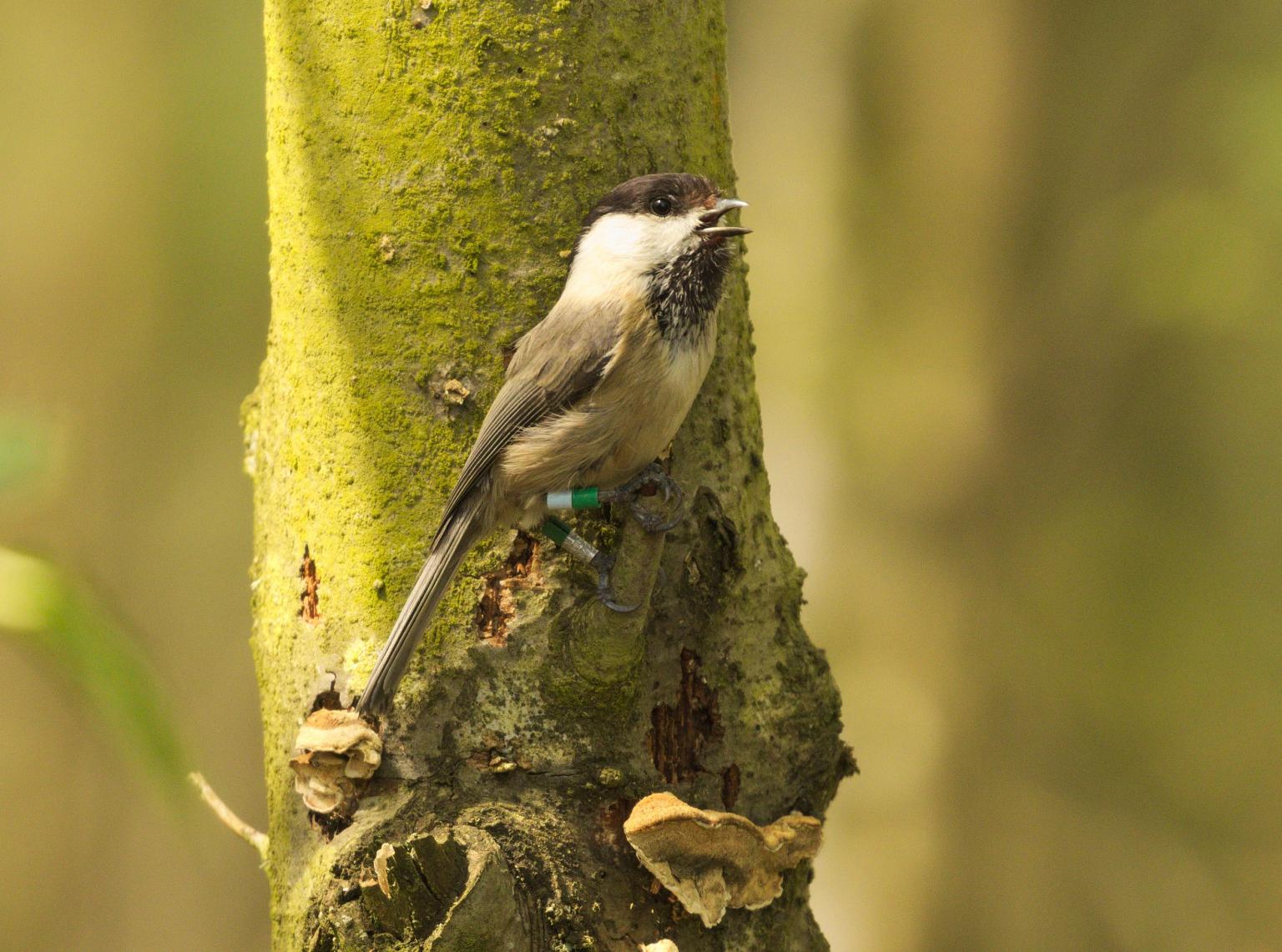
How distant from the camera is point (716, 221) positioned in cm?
210

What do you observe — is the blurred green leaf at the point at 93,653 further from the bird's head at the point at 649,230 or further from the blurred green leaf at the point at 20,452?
the bird's head at the point at 649,230

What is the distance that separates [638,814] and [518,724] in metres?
0.23

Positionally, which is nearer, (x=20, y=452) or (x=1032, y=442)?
(x=20, y=452)

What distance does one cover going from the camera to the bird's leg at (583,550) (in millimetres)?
1800

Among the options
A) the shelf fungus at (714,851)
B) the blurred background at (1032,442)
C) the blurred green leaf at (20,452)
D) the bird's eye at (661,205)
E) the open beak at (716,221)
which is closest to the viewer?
the blurred green leaf at (20,452)

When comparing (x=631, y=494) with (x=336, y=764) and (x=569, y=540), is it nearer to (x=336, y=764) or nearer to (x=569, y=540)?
(x=569, y=540)

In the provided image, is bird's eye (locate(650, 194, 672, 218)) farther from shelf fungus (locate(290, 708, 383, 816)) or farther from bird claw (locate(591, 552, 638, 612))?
shelf fungus (locate(290, 708, 383, 816))

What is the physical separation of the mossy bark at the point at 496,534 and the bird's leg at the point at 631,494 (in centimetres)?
4

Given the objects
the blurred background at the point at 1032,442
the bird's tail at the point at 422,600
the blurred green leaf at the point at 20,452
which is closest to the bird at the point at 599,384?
the bird's tail at the point at 422,600

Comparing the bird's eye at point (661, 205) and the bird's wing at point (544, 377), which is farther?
the bird's eye at point (661, 205)

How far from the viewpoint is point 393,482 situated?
6.09 feet

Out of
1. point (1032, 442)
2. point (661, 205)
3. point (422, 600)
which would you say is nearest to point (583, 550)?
point (422, 600)

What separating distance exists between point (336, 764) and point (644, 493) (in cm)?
65

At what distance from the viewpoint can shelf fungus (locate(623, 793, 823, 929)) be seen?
66.2 inches
